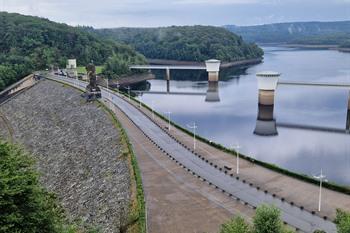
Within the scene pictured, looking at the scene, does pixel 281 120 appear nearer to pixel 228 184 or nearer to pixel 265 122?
pixel 265 122

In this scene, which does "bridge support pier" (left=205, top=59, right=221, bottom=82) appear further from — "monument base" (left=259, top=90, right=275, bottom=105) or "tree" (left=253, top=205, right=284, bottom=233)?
"tree" (left=253, top=205, right=284, bottom=233)

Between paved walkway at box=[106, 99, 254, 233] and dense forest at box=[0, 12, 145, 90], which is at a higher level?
dense forest at box=[0, 12, 145, 90]

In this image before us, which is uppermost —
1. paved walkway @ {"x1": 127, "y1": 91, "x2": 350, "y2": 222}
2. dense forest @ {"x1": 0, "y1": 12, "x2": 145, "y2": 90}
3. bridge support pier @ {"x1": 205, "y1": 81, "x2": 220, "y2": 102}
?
dense forest @ {"x1": 0, "y1": 12, "x2": 145, "y2": 90}

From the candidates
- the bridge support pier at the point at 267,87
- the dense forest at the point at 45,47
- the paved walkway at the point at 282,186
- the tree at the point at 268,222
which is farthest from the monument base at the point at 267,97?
the tree at the point at 268,222

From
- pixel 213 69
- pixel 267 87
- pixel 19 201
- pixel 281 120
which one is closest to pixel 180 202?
pixel 19 201

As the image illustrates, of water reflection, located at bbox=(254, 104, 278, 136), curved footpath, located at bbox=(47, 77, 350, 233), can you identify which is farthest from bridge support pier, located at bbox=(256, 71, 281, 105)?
curved footpath, located at bbox=(47, 77, 350, 233)

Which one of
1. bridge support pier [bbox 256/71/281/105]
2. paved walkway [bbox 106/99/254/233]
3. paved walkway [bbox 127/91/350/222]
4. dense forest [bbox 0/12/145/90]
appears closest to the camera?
paved walkway [bbox 106/99/254/233]
